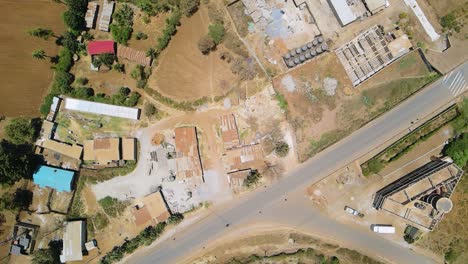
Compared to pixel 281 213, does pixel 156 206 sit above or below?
above

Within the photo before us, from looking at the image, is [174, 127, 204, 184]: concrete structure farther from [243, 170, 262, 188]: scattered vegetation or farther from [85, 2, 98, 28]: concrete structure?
[85, 2, 98, 28]: concrete structure

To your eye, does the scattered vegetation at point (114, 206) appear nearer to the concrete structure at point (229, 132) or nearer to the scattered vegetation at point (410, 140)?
the concrete structure at point (229, 132)

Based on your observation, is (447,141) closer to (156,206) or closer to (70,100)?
(156,206)

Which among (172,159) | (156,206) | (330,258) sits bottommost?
(330,258)

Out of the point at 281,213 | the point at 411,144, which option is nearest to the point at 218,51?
the point at 281,213

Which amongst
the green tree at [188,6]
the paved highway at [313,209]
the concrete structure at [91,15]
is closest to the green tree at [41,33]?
the concrete structure at [91,15]
